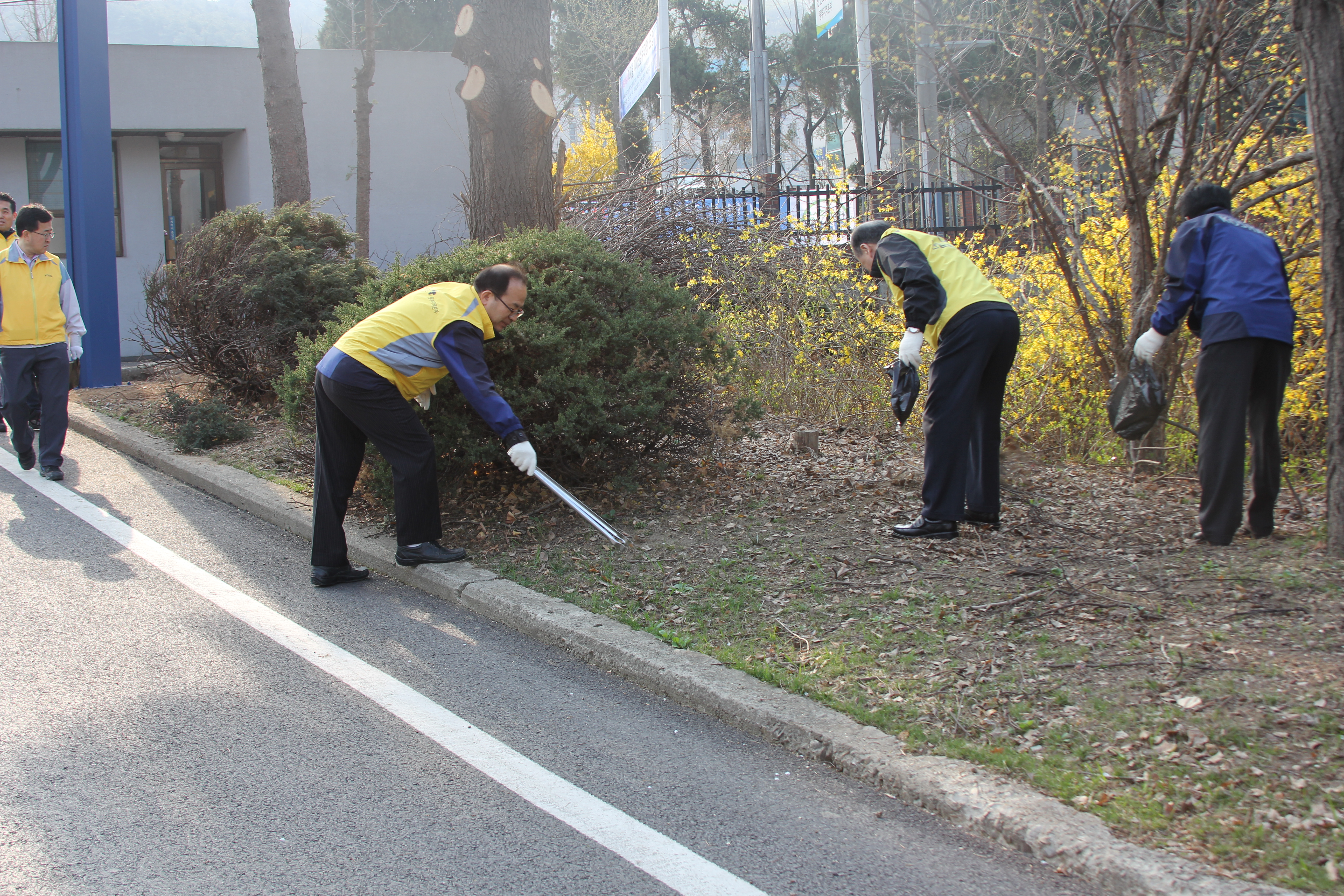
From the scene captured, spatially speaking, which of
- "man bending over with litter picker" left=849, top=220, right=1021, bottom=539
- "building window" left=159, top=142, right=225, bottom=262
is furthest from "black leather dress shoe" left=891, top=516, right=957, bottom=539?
"building window" left=159, top=142, right=225, bottom=262

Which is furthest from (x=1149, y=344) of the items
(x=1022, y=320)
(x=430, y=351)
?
(x=430, y=351)

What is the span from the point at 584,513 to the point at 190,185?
53.5 feet

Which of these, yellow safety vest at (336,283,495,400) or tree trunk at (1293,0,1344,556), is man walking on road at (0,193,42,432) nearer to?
yellow safety vest at (336,283,495,400)


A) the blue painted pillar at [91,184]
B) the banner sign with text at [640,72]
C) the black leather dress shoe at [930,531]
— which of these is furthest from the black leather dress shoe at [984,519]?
the banner sign with text at [640,72]

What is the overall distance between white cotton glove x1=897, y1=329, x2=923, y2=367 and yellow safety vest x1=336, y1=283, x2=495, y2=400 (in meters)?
2.16

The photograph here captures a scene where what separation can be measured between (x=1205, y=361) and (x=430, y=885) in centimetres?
421

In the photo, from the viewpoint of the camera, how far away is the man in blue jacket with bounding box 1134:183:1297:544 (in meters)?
4.84

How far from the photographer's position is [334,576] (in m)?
5.32

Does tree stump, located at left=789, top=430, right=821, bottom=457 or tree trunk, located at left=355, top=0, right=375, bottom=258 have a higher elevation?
tree trunk, located at left=355, top=0, right=375, bottom=258

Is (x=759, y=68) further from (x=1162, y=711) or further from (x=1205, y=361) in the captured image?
(x=1162, y=711)

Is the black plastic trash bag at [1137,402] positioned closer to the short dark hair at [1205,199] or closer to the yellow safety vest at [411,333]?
the short dark hair at [1205,199]

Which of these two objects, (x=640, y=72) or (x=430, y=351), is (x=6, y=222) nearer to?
(x=430, y=351)

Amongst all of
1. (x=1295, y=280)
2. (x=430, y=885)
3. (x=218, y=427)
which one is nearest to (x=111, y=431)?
(x=218, y=427)

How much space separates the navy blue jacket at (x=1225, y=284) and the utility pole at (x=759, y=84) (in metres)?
17.2
